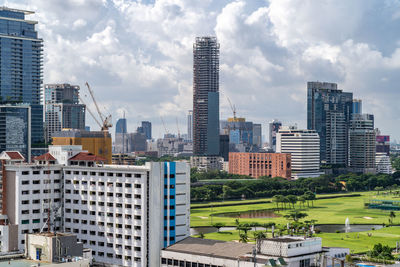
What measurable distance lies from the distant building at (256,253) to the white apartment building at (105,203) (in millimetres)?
5165

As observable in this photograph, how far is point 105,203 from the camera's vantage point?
120 metres

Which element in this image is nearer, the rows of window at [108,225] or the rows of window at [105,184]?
the rows of window at [108,225]

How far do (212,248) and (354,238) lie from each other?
215ft

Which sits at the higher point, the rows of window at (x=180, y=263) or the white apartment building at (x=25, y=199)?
the white apartment building at (x=25, y=199)

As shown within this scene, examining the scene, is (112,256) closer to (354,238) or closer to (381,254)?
(381,254)

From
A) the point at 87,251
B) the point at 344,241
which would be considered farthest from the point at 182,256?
the point at 344,241

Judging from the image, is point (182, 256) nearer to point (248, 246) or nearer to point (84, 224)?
point (248, 246)

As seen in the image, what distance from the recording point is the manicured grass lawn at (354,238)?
489ft

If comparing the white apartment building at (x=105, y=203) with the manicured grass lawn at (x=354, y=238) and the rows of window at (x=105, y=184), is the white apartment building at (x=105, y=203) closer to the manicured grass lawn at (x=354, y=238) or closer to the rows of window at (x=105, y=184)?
the rows of window at (x=105, y=184)

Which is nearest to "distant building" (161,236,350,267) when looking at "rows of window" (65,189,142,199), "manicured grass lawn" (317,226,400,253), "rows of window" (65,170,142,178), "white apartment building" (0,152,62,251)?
"rows of window" (65,189,142,199)

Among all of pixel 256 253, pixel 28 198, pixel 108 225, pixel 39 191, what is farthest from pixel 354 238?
pixel 28 198

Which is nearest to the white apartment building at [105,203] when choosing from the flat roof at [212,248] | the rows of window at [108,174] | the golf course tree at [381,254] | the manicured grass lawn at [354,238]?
the rows of window at [108,174]

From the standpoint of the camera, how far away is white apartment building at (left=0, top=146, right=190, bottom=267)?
4476 inches

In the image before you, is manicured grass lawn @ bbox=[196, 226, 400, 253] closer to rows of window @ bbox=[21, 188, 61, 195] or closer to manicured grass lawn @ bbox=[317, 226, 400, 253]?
manicured grass lawn @ bbox=[317, 226, 400, 253]
